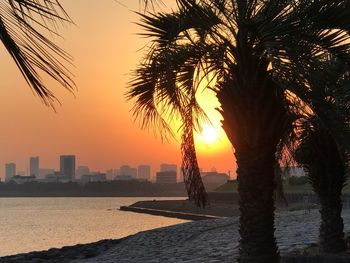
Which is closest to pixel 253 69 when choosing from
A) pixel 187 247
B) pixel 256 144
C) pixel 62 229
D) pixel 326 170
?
pixel 256 144

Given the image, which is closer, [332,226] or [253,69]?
[253,69]

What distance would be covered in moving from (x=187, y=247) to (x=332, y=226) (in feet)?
21.6

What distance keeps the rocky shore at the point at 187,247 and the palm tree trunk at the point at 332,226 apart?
43cm

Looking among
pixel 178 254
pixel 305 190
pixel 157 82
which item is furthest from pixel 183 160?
pixel 305 190

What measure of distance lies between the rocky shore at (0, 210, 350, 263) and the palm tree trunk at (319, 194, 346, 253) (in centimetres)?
43

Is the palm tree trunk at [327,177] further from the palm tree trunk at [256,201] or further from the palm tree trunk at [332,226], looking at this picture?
the palm tree trunk at [256,201]

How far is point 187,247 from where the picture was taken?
54.2 ft

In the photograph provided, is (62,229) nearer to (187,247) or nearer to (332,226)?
(187,247)

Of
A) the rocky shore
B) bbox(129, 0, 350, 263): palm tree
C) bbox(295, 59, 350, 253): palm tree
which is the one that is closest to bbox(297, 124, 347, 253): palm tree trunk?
bbox(295, 59, 350, 253): palm tree

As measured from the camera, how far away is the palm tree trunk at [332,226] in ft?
35.0

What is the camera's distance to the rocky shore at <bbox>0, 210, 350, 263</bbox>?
13.4 m

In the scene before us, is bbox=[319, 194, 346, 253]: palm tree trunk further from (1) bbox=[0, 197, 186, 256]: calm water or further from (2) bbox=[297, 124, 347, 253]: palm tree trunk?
(1) bbox=[0, 197, 186, 256]: calm water

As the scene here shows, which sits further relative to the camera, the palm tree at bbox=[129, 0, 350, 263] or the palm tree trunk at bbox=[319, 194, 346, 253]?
the palm tree trunk at bbox=[319, 194, 346, 253]

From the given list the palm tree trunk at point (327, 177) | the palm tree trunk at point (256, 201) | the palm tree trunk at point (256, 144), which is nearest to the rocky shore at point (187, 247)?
the palm tree trunk at point (327, 177)
